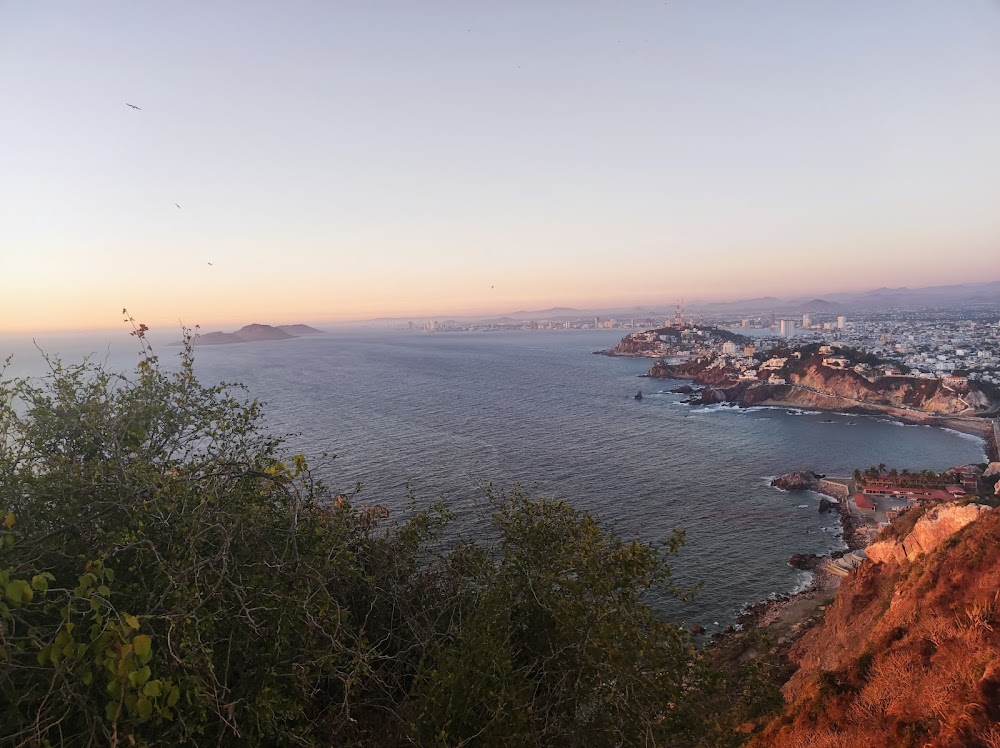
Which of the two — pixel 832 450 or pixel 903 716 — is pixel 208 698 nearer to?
pixel 903 716

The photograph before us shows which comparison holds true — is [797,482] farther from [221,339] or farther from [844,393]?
[221,339]

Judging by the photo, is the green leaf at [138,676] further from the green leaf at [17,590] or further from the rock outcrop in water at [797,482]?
the rock outcrop in water at [797,482]

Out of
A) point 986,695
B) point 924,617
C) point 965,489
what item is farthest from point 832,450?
point 986,695

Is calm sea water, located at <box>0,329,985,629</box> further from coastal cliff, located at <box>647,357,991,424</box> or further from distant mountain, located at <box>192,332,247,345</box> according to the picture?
distant mountain, located at <box>192,332,247,345</box>

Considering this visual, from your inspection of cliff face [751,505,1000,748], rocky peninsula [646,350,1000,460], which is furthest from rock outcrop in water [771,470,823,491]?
rocky peninsula [646,350,1000,460]

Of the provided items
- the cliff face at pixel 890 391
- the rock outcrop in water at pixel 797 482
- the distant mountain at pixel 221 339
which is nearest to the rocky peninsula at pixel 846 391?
the cliff face at pixel 890 391
